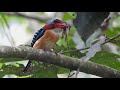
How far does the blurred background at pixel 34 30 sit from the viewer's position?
2.45 m

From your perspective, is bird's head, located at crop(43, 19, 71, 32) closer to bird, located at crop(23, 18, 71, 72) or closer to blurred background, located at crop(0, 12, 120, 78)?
bird, located at crop(23, 18, 71, 72)

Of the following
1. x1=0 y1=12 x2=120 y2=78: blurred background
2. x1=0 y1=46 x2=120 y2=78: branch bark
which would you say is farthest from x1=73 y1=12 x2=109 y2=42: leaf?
x1=0 y1=46 x2=120 y2=78: branch bark

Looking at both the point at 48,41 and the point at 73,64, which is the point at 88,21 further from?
the point at 73,64

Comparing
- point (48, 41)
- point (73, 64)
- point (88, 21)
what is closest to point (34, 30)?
point (88, 21)

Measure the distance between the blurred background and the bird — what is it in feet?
0.22

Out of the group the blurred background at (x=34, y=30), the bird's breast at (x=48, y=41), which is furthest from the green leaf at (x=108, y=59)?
the bird's breast at (x=48, y=41)

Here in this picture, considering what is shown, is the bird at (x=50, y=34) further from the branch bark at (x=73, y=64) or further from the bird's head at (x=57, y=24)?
the branch bark at (x=73, y=64)

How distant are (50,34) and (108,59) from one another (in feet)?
0.93

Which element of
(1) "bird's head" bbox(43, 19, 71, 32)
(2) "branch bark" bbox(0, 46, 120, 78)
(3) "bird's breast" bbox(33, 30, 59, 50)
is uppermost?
(1) "bird's head" bbox(43, 19, 71, 32)

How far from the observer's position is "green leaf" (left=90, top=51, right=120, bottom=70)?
6.65 ft
